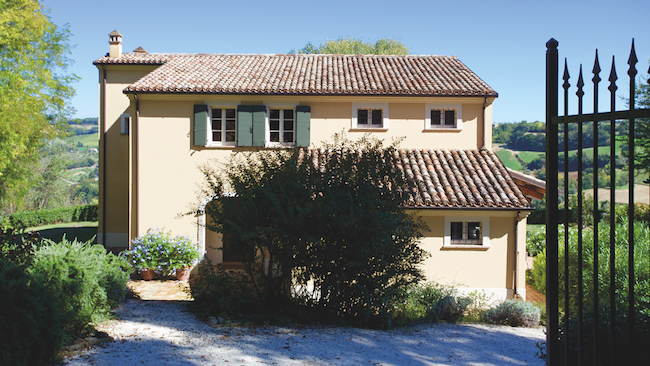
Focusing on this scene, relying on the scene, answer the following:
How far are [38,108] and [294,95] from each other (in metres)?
13.7

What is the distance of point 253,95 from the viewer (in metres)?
14.1

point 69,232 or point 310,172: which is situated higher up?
point 310,172

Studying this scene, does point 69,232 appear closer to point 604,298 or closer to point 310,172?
point 310,172

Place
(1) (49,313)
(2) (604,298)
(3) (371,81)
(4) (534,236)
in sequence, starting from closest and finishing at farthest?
1. (1) (49,313)
2. (2) (604,298)
3. (3) (371,81)
4. (4) (534,236)

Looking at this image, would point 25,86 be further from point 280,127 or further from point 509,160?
point 509,160

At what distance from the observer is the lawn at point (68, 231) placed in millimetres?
23600

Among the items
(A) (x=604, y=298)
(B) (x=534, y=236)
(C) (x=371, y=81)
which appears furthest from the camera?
(B) (x=534, y=236)

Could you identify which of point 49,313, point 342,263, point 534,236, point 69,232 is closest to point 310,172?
point 342,263

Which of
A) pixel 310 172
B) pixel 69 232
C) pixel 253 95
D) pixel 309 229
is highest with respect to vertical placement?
pixel 253 95

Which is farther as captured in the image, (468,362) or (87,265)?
(87,265)

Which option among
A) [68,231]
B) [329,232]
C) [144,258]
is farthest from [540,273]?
[68,231]

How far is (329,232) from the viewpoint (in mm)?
7328

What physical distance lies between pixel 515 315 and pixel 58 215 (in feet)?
106

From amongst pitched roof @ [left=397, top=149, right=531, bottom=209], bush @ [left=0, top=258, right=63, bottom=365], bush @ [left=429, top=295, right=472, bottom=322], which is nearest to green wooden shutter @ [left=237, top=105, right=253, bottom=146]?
pitched roof @ [left=397, top=149, right=531, bottom=209]
